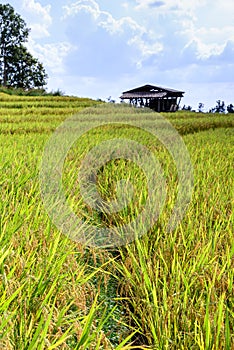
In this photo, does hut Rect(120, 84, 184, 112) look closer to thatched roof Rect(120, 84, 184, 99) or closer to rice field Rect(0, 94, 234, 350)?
thatched roof Rect(120, 84, 184, 99)

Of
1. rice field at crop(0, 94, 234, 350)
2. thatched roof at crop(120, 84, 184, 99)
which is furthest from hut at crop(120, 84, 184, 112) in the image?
rice field at crop(0, 94, 234, 350)

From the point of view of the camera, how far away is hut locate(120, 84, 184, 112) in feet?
79.0

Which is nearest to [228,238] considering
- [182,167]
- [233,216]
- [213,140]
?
[233,216]

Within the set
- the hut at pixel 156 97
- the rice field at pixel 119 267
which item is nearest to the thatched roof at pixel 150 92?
the hut at pixel 156 97

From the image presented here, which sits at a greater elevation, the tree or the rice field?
the tree

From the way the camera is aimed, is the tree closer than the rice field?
No

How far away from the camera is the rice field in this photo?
1.34m

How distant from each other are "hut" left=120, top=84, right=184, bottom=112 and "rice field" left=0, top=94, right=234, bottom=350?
18.7m

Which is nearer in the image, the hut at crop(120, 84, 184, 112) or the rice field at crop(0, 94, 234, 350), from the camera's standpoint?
the rice field at crop(0, 94, 234, 350)

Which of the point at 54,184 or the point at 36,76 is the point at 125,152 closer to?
the point at 54,184

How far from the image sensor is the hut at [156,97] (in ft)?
79.0

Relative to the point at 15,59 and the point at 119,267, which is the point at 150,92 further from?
the point at 119,267

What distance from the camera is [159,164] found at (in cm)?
400

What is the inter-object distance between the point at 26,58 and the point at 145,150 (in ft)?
90.5
